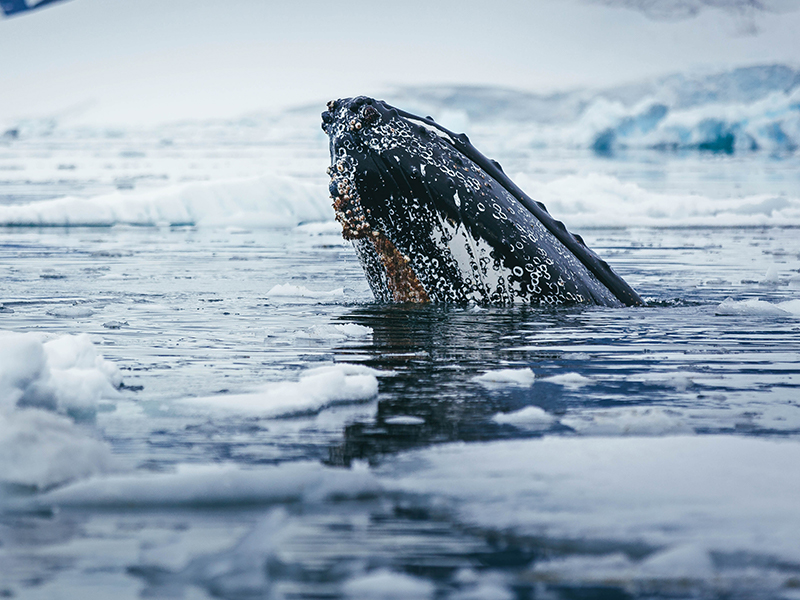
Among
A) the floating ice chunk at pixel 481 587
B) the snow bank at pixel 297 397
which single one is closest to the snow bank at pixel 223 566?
the floating ice chunk at pixel 481 587

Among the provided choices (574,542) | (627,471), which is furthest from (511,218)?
(574,542)

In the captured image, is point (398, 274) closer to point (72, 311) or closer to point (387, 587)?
point (72, 311)

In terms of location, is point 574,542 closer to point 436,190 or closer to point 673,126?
point 436,190

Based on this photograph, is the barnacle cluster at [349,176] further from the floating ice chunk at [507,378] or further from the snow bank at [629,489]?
the snow bank at [629,489]

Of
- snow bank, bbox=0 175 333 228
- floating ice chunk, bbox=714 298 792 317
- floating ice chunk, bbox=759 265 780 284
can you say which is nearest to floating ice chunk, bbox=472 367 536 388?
floating ice chunk, bbox=714 298 792 317

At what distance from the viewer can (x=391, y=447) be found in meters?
3.38

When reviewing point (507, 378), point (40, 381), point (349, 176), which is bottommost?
point (507, 378)

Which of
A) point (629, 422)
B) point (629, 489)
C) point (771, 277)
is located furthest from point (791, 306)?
point (629, 489)

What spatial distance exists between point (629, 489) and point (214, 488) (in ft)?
3.75

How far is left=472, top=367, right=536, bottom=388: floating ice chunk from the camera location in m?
4.44

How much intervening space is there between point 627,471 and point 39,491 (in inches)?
65.1

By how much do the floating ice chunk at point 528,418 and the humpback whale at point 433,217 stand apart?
251 centimetres

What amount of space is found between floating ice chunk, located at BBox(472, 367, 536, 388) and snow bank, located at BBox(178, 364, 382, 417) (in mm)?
522

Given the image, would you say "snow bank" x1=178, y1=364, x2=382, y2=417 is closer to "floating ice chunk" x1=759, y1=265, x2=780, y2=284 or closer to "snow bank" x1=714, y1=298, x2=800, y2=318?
"snow bank" x1=714, y1=298, x2=800, y2=318
